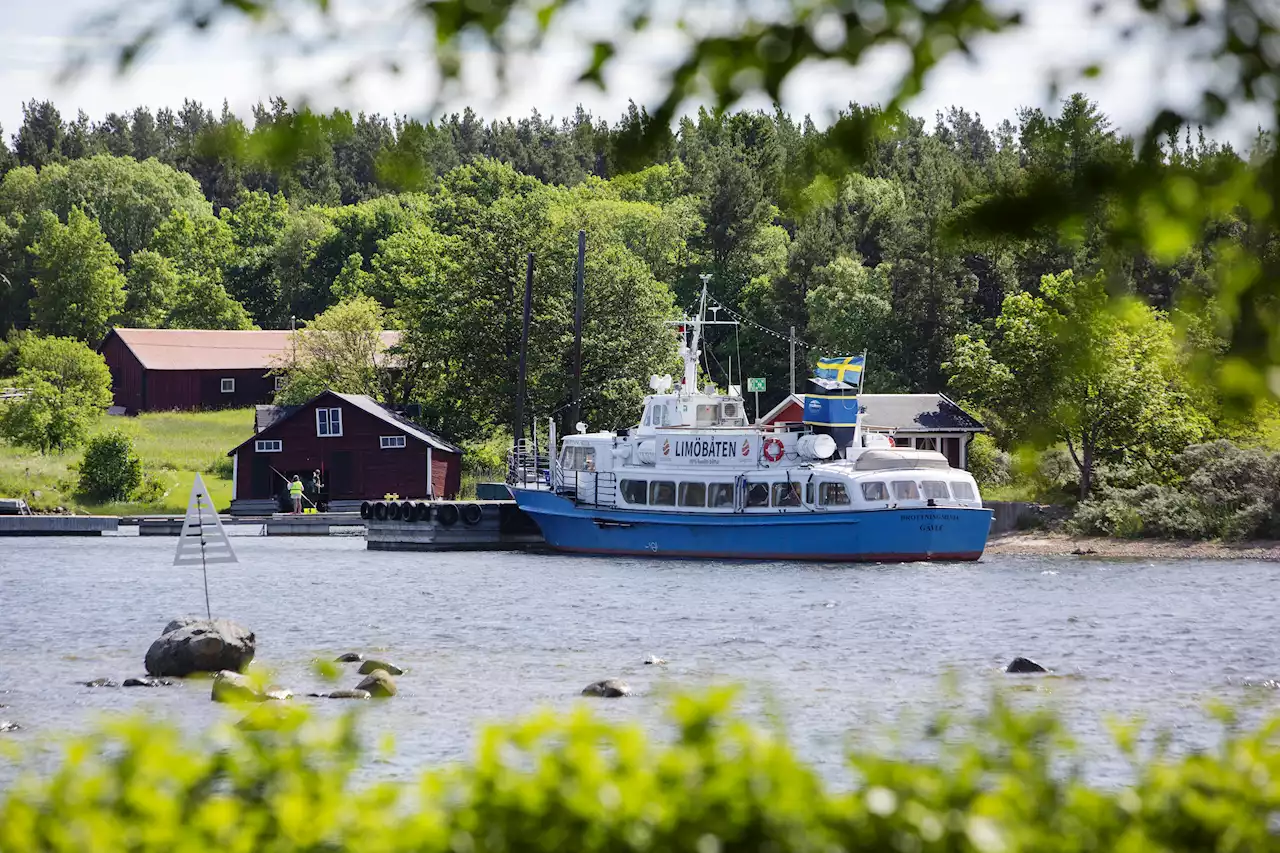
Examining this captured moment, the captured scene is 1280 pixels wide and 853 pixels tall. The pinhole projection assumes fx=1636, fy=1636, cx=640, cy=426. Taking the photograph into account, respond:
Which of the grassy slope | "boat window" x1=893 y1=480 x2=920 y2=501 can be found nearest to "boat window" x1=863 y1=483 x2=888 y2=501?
"boat window" x1=893 y1=480 x2=920 y2=501

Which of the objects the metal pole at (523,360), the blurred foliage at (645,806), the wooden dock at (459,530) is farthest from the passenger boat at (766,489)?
the blurred foliage at (645,806)

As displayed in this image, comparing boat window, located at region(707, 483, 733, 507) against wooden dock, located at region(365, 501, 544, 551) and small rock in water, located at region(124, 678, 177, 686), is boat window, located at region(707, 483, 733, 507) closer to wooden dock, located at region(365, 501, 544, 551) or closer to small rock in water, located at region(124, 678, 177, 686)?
wooden dock, located at region(365, 501, 544, 551)

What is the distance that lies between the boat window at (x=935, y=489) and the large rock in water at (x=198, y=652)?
84.1 feet

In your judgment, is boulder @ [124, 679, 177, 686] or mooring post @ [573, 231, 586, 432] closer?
boulder @ [124, 679, 177, 686]

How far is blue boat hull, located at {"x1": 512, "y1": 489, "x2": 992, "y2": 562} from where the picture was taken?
46125mm

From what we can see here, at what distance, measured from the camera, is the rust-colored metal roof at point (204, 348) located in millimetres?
95438

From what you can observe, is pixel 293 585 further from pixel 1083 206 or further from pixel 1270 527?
pixel 1083 206

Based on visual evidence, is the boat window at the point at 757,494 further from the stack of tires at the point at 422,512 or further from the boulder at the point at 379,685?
the boulder at the point at 379,685

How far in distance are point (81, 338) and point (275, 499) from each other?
51.5m

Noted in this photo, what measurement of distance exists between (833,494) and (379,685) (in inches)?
1042

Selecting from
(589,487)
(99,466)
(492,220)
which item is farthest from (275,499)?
(589,487)

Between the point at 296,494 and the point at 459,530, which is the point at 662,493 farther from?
the point at 296,494

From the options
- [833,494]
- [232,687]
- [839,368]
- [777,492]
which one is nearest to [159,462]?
[777,492]

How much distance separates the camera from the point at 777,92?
614cm
